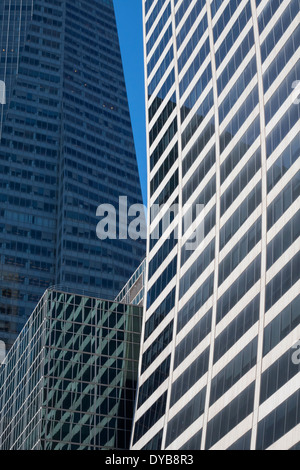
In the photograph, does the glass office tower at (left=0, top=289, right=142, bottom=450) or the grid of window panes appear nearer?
the glass office tower at (left=0, top=289, right=142, bottom=450)

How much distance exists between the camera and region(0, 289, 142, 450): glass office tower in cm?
10262

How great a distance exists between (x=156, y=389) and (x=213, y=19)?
125 feet

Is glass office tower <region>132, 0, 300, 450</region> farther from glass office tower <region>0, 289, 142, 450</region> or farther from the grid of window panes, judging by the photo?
the grid of window panes

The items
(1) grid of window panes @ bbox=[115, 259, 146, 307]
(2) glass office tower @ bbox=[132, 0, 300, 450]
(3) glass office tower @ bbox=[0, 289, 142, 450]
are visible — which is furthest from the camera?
(1) grid of window panes @ bbox=[115, 259, 146, 307]

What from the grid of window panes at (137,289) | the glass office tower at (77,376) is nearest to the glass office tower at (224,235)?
the glass office tower at (77,376)

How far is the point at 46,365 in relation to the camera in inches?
4139

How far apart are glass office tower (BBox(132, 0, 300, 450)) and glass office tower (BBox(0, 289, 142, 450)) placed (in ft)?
18.1

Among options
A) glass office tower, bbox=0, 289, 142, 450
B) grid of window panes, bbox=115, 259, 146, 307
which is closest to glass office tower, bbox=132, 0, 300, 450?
glass office tower, bbox=0, 289, 142, 450

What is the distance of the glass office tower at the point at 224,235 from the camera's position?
74.9 metres

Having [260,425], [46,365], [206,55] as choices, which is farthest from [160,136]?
[260,425]

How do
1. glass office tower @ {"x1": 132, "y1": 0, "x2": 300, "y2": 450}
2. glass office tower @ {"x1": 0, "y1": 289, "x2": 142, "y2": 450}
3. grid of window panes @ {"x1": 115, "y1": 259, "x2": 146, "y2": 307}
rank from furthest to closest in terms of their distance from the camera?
grid of window panes @ {"x1": 115, "y1": 259, "x2": 146, "y2": 307}, glass office tower @ {"x1": 0, "y1": 289, "x2": 142, "y2": 450}, glass office tower @ {"x1": 132, "y1": 0, "x2": 300, "y2": 450}

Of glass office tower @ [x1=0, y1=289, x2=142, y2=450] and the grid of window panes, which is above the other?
the grid of window panes

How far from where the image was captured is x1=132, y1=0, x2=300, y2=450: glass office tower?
74875 mm
